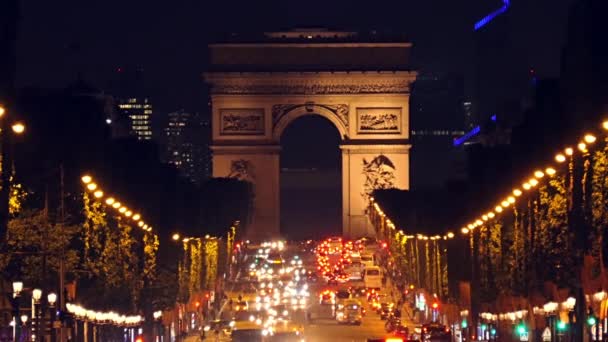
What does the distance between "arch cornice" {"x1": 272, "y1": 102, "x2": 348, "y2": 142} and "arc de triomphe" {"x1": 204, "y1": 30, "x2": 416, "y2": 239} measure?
0.15ft

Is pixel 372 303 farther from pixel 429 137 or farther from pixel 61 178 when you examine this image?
pixel 429 137

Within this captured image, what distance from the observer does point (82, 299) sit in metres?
51.4

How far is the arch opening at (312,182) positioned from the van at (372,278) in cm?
4425

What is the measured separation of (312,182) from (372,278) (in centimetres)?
6960

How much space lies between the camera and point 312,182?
17062 cm

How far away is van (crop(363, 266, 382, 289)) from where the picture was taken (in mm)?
99869

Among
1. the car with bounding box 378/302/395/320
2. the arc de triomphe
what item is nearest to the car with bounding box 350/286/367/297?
the car with bounding box 378/302/395/320

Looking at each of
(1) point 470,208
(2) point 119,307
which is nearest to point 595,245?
(2) point 119,307

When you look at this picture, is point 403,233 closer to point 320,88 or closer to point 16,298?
point 320,88

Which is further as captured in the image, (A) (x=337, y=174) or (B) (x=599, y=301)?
(A) (x=337, y=174)

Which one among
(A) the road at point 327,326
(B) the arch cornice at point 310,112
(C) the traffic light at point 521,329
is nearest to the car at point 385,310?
(A) the road at point 327,326

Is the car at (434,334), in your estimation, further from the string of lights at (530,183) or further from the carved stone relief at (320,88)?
the carved stone relief at (320,88)

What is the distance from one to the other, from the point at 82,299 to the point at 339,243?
70.3 metres

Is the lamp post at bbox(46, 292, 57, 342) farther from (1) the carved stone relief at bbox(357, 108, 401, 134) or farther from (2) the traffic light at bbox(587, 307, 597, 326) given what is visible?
(1) the carved stone relief at bbox(357, 108, 401, 134)
